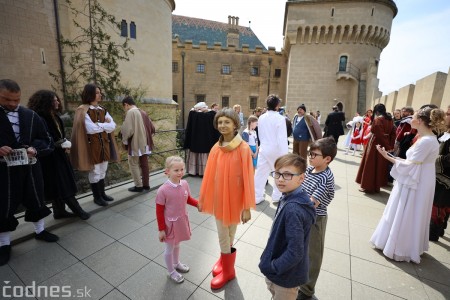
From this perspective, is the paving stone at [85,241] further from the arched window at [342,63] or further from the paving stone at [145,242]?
the arched window at [342,63]

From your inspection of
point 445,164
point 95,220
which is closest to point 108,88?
point 95,220

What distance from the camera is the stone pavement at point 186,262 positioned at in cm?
205

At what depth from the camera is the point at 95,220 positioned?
126 inches

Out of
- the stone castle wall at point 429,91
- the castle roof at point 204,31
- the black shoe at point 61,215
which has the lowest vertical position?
the black shoe at point 61,215

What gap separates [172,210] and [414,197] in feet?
9.20

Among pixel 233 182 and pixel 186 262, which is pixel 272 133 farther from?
pixel 186 262

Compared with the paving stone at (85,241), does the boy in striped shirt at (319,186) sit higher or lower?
higher

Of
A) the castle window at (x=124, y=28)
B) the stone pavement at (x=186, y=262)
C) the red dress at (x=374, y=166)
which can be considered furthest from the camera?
the castle window at (x=124, y=28)

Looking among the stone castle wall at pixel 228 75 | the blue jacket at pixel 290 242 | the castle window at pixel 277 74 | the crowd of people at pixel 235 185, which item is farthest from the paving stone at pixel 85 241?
the castle window at pixel 277 74

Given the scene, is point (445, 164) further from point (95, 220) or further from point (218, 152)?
point (95, 220)

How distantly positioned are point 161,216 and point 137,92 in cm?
1229

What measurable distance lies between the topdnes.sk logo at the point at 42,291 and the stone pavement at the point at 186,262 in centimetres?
1

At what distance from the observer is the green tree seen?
32.8ft

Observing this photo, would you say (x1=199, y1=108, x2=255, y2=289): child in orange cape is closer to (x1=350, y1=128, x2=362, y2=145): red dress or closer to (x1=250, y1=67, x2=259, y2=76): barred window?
(x1=350, y1=128, x2=362, y2=145): red dress
